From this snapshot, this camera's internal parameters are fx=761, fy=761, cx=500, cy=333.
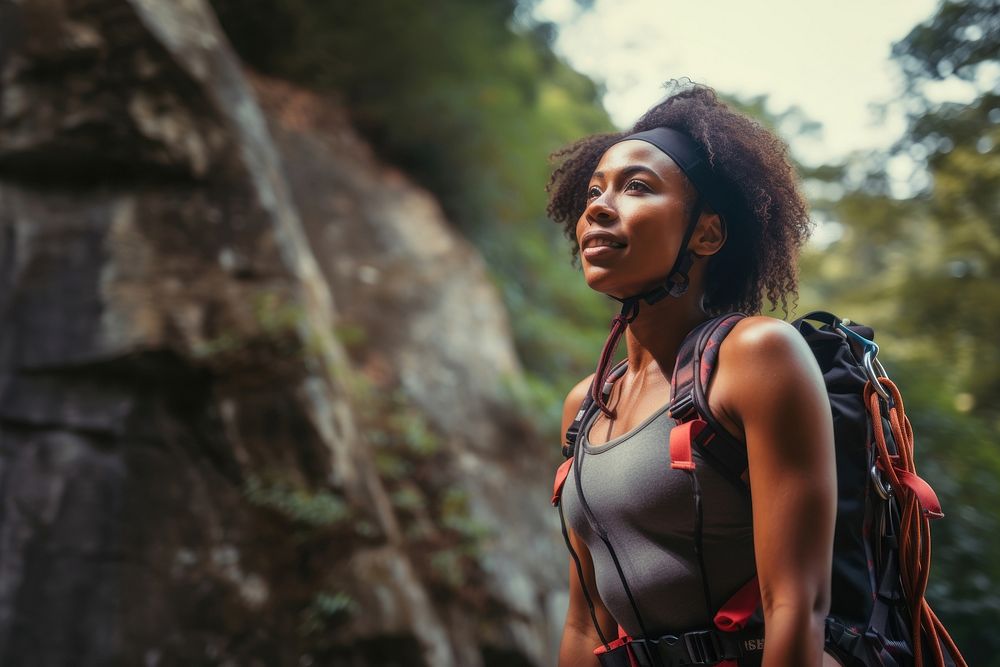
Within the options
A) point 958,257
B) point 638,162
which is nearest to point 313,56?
point 958,257

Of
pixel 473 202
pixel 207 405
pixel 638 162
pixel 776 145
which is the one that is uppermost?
pixel 776 145

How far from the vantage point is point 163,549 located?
14.1ft

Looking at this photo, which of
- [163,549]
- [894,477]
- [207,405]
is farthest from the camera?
[207,405]

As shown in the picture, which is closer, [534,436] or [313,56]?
[534,436]

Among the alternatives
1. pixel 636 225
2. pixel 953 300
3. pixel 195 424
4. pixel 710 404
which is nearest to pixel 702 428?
pixel 710 404

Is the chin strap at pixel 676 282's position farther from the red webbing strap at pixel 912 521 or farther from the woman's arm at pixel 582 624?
the woman's arm at pixel 582 624

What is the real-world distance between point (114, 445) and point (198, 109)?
8.68 ft

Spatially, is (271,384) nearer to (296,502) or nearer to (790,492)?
(296,502)

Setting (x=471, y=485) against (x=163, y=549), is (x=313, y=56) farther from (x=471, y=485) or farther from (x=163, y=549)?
(x=163, y=549)

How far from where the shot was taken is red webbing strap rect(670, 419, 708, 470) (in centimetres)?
141

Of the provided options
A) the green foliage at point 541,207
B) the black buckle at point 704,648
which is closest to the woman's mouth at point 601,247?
the black buckle at point 704,648

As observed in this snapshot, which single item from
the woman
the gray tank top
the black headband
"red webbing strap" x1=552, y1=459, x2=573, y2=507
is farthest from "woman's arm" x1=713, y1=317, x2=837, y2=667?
"red webbing strap" x1=552, y1=459, x2=573, y2=507

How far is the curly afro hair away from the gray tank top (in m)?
0.43

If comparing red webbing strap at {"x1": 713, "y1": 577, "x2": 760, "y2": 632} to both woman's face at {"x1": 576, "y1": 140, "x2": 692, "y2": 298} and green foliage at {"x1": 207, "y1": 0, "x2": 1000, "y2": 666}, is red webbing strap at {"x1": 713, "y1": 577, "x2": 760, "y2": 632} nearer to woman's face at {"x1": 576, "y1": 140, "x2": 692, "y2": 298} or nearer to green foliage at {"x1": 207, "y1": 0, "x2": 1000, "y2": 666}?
woman's face at {"x1": 576, "y1": 140, "x2": 692, "y2": 298}
